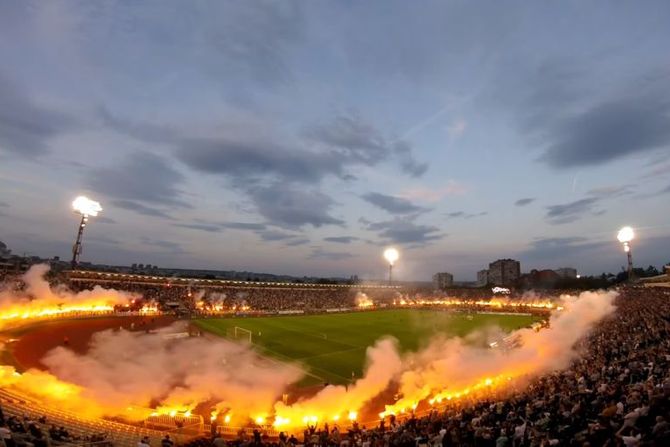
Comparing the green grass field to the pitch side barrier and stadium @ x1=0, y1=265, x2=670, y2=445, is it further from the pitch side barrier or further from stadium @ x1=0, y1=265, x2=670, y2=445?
the pitch side barrier

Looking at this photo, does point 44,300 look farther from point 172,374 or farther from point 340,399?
point 340,399

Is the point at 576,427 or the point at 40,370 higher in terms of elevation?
the point at 576,427

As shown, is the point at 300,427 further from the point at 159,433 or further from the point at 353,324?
the point at 353,324

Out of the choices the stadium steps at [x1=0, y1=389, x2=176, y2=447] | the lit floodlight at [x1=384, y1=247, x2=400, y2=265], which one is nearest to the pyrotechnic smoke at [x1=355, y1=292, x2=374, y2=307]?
the lit floodlight at [x1=384, y1=247, x2=400, y2=265]

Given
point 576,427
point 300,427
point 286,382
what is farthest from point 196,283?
point 576,427

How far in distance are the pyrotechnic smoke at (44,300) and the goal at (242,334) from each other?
2066 centimetres

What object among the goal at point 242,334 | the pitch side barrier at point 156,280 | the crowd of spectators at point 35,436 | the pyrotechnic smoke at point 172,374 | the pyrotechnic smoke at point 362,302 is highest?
the pitch side barrier at point 156,280

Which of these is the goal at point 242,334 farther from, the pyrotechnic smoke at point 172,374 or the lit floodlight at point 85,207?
the lit floodlight at point 85,207

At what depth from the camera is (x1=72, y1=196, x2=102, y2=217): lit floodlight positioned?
55938 millimetres

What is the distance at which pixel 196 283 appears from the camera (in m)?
85.5

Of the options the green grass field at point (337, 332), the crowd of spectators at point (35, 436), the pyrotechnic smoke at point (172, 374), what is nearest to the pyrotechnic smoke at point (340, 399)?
the pyrotechnic smoke at point (172, 374)

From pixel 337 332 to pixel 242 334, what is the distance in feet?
38.3

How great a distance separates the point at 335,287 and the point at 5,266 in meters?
68.8

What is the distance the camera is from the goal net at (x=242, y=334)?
46156 mm
